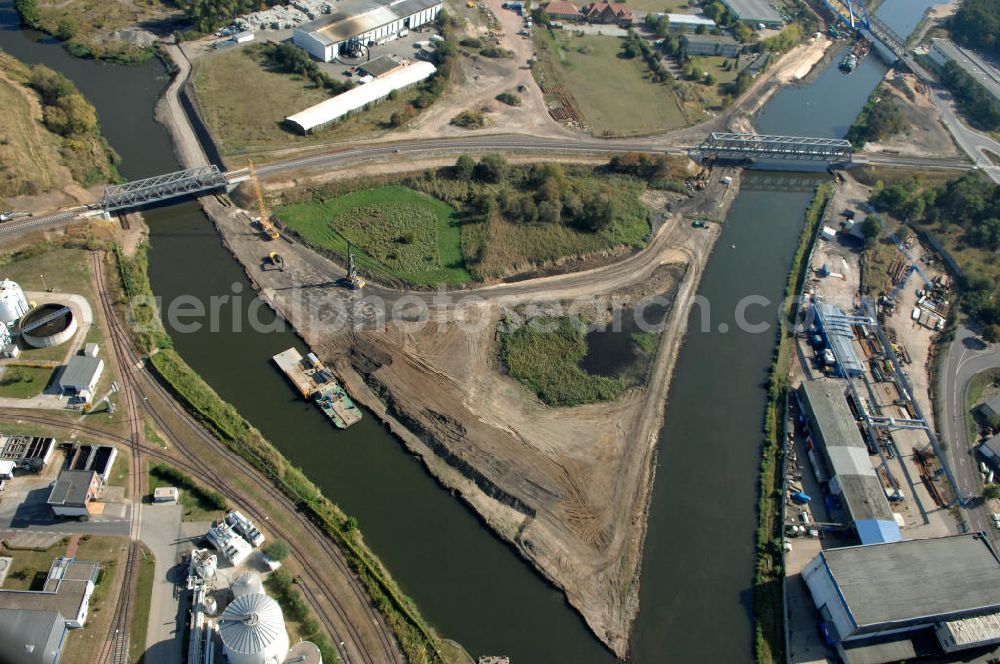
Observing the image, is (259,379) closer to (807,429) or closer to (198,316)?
(198,316)

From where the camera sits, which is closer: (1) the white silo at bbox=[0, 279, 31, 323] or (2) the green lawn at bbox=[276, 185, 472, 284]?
(1) the white silo at bbox=[0, 279, 31, 323]

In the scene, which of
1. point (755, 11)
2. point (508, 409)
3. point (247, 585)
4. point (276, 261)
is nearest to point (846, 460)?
point (508, 409)

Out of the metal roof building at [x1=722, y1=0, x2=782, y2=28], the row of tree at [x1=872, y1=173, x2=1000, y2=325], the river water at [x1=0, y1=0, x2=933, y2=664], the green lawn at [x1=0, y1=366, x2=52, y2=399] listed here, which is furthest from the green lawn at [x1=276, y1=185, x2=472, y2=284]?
the metal roof building at [x1=722, y1=0, x2=782, y2=28]

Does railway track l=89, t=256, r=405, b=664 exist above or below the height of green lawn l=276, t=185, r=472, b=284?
below

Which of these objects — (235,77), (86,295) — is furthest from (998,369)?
(235,77)

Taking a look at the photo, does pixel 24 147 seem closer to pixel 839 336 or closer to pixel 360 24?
pixel 360 24

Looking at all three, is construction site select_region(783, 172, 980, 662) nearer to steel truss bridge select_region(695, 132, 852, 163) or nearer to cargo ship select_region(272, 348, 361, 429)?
steel truss bridge select_region(695, 132, 852, 163)
